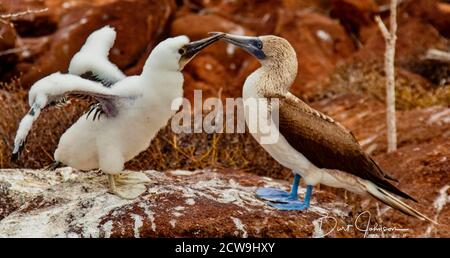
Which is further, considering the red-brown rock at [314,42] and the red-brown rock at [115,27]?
the red-brown rock at [314,42]

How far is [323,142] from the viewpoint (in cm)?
431

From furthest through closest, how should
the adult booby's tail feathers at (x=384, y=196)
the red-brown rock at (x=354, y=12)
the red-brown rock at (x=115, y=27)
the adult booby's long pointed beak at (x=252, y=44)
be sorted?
the red-brown rock at (x=354, y=12), the red-brown rock at (x=115, y=27), the adult booby's tail feathers at (x=384, y=196), the adult booby's long pointed beak at (x=252, y=44)

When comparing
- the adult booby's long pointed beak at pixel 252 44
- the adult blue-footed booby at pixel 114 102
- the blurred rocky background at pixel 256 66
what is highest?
the adult booby's long pointed beak at pixel 252 44

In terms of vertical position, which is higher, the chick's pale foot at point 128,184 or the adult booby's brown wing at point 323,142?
the adult booby's brown wing at point 323,142

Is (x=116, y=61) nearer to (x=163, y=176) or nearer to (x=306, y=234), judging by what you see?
(x=163, y=176)

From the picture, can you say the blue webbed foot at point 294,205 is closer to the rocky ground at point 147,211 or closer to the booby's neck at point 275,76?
the rocky ground at point 147,211

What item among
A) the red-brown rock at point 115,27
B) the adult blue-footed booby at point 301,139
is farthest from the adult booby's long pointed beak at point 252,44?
the red-brown rock at point 115,27

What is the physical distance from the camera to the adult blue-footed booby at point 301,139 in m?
4.23

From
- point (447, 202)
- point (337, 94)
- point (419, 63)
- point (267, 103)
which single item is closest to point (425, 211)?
point (447, 202)

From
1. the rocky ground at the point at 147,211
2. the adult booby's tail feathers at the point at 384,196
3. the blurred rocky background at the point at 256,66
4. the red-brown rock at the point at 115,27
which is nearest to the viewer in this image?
the rocky ground at the point at 147,211

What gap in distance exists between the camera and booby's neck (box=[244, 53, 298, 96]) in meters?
4.22

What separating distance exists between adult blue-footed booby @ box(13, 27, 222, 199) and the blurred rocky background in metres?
1.33

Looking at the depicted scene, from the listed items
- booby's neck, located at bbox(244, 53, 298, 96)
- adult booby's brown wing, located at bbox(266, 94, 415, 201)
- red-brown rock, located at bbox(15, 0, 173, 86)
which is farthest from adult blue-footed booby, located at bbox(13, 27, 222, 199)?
red-brown rock, located at bbox(15, 0, 173, 86)

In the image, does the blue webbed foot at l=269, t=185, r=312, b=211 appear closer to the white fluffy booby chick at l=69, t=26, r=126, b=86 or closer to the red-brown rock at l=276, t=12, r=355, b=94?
the white fluffy booby chick at l=69, t=26, r=126, b=86
